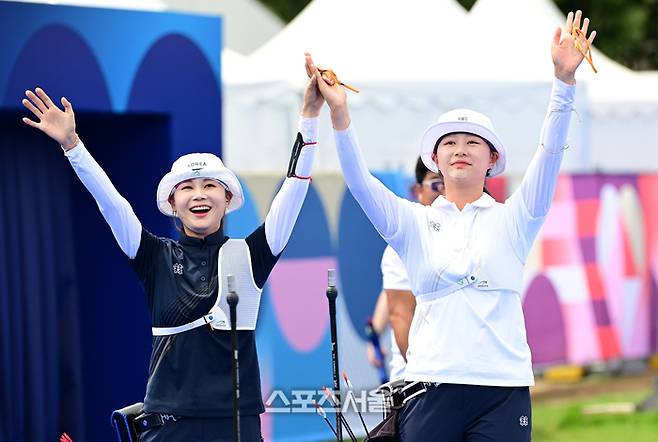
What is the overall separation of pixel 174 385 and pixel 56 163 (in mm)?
2748

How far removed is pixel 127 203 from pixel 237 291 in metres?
0.49

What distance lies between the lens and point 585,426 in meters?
10.0

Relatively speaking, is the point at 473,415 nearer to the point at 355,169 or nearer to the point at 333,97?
the point at 355,169

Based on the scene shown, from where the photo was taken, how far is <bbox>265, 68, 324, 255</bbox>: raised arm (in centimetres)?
470

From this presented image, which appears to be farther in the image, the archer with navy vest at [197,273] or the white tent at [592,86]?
the white tent at [592,86]

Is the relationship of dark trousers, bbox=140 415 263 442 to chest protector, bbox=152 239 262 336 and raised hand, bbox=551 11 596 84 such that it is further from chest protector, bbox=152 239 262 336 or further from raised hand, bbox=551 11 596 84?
raised hand, bbox=551 11 596 84

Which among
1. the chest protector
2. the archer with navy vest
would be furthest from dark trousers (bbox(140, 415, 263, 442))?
the chest protector

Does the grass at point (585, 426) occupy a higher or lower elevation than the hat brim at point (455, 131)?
lower

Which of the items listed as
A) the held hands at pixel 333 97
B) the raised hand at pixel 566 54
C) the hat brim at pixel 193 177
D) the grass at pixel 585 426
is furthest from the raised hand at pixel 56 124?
the grass at pixel 585 426

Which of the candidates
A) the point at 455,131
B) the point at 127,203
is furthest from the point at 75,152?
the point at 455,131

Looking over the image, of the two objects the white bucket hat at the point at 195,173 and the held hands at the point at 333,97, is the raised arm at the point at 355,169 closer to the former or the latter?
the held hands at the point at 333,97

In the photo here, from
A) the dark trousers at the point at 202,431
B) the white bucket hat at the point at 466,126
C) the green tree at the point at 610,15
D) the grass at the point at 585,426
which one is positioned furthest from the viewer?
the green tree at the point at 610,15

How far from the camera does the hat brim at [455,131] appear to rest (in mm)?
4797

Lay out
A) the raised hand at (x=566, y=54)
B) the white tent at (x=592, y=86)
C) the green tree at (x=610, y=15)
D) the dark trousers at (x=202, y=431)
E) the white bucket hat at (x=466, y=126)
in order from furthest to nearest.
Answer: the green tree at (x=610, y=15)
the white tent at (x=592, y=86)
the white bucket hat at (x=466, y=126)
the dark trousers at (x=202, y=431)
the raised hand at (x=566, y=54)
